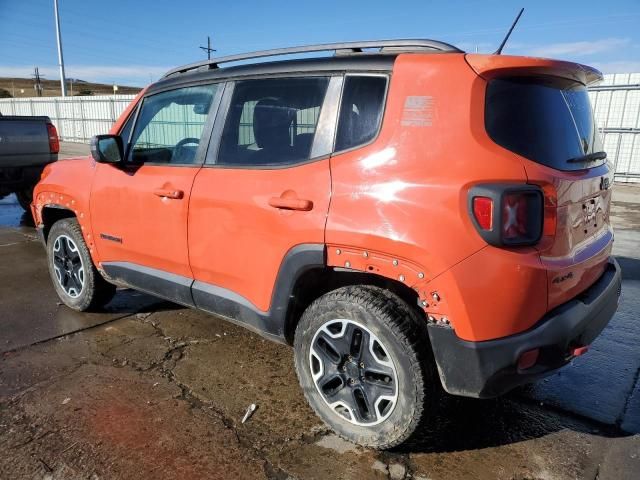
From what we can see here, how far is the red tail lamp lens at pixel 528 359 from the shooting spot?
2044 millimetres

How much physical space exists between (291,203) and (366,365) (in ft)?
2.85

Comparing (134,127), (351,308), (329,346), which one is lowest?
(329,346)

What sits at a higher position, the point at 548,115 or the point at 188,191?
the point at 548,115

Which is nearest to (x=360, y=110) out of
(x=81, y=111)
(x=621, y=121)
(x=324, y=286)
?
(x=324, y=286)

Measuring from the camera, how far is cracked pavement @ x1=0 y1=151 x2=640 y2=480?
92.7 inches

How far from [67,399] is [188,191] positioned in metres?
1.39

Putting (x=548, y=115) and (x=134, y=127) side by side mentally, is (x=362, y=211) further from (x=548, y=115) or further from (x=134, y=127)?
(x=134, y=127)

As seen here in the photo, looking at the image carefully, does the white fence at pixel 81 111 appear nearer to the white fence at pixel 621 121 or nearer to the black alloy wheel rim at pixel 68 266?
the white fence at pixel 621 121

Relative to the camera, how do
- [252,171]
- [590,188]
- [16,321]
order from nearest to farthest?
[590,188] < [252,171] < [16,321]

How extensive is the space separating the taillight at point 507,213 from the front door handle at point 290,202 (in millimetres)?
798

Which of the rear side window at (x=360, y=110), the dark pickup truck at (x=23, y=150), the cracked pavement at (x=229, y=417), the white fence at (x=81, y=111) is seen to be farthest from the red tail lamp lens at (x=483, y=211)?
the white fence at (x=81, y=111)

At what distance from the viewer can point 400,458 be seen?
2430 mm

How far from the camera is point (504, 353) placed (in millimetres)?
2021

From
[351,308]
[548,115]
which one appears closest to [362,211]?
[351,308]
